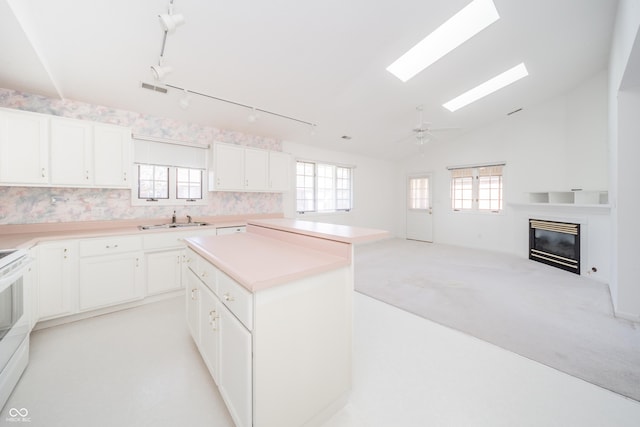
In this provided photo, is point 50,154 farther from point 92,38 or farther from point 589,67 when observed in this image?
point 589,67

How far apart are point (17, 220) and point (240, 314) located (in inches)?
126

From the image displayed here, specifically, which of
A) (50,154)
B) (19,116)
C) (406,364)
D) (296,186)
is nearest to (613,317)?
(406,364)

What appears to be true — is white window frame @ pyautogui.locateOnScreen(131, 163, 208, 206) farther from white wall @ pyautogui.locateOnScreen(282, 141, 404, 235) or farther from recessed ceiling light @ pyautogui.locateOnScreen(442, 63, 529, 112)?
recessed ceiling light @ pyautogui.locateOnScreen(442, 63, 529, 112)

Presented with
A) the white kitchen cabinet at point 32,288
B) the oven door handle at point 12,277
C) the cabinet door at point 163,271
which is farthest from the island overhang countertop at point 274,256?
the white kitchen cabinet at point 32,288

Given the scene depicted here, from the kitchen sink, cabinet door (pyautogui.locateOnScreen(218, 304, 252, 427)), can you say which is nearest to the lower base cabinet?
cabinet door (pyautogui.locateOnScreen(218, 304, 252, 427))

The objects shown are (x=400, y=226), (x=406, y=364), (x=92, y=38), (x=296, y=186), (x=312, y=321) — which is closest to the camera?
(x=312, y=321)

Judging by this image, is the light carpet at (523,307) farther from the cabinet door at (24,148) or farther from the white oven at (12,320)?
the cabinet door at (24,148)

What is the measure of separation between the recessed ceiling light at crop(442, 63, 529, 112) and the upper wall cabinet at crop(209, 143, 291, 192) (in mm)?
3335

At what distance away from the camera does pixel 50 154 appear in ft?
8.15

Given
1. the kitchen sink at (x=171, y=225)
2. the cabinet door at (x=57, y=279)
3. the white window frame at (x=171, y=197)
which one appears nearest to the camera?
the cabinet door at (x=57, y=279)

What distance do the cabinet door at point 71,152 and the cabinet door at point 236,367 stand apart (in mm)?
2590

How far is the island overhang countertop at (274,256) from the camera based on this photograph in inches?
45.3

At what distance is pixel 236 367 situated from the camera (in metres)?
1.22

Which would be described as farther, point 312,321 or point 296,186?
point 296,186
